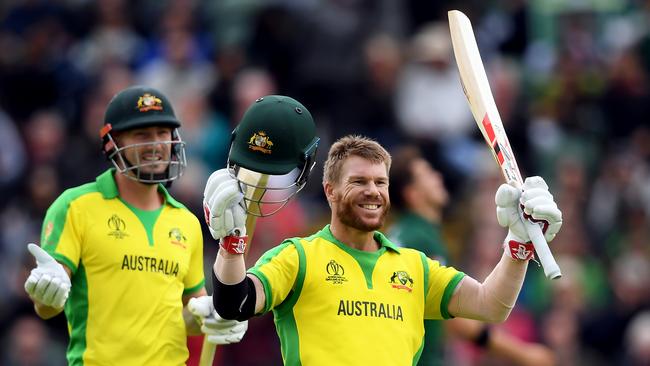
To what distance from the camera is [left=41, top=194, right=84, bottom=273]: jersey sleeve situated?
740 cm

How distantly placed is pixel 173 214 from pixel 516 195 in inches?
86.6

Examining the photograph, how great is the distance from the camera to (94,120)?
44.7 ft

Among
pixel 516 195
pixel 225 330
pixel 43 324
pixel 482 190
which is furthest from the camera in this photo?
pixel 482 190

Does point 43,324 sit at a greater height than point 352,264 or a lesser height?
lesser

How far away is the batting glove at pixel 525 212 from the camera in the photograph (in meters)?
6.43

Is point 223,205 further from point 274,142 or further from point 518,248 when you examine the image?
point 518,248

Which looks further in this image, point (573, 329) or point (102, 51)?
point (102, 51)

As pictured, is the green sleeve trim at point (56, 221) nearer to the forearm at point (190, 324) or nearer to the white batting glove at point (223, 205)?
the forearm at point (190, 324)

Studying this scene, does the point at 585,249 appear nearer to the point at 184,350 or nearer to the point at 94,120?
the point at 94,120

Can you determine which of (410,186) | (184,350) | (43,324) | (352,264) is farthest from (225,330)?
(43,324)

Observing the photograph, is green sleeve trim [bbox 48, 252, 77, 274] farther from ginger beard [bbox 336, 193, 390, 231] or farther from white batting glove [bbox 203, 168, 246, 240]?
ginger beard [bbox 336, 193, 390, 231]

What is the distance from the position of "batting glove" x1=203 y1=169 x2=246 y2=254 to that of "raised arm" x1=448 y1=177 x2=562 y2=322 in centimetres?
123

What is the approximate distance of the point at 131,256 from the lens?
757 cm

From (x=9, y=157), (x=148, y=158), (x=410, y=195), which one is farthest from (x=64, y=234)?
(x=9, y=157)
